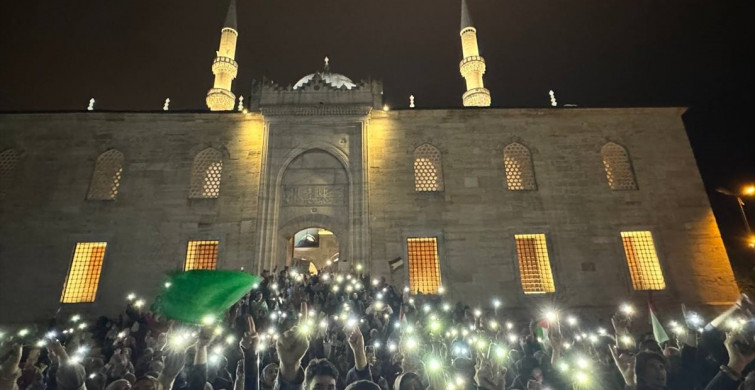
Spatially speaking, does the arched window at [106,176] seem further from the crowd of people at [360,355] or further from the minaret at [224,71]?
the minaret at [224,71]

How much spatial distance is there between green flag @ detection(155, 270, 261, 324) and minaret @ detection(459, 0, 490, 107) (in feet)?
75.4

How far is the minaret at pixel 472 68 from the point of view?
2616 centimetres

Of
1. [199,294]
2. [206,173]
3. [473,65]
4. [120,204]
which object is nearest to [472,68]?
[473,65]

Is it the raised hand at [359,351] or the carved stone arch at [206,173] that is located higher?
the carved stone arch at [206,173]

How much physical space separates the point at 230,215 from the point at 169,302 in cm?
1045

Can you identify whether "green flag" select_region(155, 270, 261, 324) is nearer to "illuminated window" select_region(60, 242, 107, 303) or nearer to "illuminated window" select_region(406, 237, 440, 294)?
"illuminated window" select_region(406, 237, 440, 294)

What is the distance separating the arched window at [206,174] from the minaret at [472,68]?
1716 centimetres

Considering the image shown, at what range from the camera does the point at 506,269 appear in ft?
50.4

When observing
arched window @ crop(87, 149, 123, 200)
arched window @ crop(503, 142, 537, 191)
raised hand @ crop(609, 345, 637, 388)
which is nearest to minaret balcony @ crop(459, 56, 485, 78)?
arched window @ crop(503, 142, 537, 191)

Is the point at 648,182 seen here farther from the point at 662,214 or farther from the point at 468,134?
the point at 468,134

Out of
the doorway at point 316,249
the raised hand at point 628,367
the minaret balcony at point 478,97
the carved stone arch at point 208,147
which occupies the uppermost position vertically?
the minaret balcony at point 478,97

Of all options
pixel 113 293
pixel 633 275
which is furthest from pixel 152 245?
pixel 633 275

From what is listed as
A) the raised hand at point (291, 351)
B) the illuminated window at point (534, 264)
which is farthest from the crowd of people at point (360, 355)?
the illuminated window at point (534, 264)

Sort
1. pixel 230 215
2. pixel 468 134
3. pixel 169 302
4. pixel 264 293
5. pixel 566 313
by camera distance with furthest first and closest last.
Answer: pixel 468 134 < pixel 230 215 < pixel 566 313 < pixel 264 293 < pixel 169 302
